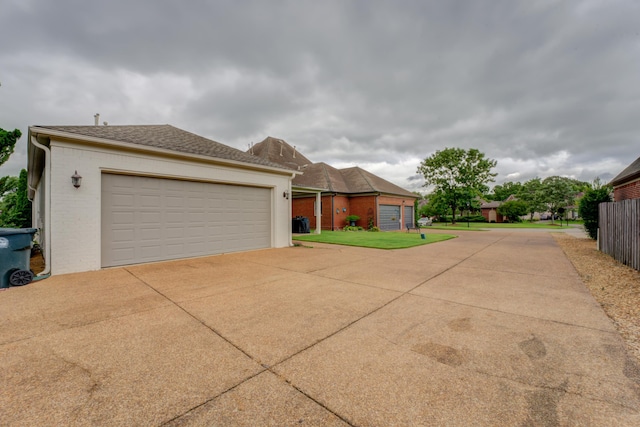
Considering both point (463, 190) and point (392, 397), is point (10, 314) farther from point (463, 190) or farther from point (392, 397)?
point (463, 190)

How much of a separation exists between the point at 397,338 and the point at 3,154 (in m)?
16.8

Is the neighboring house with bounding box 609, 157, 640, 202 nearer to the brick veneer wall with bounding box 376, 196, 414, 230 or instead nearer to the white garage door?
the brick veneer wall with bounding box 376, 196, 414, 230

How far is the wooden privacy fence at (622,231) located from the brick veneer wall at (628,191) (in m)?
5.12

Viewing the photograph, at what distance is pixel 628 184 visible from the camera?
12.9m

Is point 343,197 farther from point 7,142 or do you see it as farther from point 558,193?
point 558,193

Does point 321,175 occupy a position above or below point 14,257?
above

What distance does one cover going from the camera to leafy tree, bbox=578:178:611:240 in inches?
477

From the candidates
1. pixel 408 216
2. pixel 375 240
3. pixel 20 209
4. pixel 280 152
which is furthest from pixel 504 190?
pixel 20 209

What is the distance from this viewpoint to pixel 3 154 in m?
10.8

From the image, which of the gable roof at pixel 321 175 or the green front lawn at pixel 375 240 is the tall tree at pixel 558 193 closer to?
the gable roof at pixel 321 175

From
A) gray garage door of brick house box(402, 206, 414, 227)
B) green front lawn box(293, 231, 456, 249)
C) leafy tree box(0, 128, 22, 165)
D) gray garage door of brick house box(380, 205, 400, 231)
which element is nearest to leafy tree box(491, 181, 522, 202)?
gray garage door of brick house box(402, 206, 414, 227)

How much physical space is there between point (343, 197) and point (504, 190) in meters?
70.7

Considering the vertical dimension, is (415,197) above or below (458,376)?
above

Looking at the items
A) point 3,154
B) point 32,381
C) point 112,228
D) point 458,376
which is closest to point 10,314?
point 32,381
